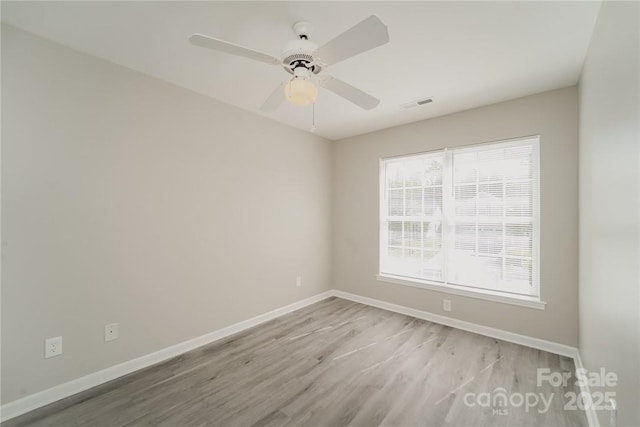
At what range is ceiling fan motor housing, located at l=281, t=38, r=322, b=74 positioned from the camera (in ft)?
4.90

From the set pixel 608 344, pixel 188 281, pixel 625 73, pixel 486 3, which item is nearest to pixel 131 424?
pixel 188 281

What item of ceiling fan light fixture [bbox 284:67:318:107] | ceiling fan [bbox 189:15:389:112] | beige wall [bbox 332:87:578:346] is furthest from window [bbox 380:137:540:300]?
ceiling fan light fixture [bbox 284:67:318:107]

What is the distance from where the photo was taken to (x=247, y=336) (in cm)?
294

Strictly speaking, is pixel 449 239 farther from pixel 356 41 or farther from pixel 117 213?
pixel 117 213

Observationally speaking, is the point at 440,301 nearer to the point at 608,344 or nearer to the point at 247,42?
the point at 608,344

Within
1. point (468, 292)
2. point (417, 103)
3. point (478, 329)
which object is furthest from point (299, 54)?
point (478, 329)

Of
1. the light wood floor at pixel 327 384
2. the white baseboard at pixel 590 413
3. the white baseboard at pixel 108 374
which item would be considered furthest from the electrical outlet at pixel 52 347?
the white baseboard at pixel 590 413

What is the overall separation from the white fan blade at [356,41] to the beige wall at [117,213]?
179 centimetres

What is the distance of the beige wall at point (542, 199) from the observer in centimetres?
253

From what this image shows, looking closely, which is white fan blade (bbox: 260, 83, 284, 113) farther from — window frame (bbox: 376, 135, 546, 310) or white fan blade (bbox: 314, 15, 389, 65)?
window frame (bbox: 376, 135, 546, 310)

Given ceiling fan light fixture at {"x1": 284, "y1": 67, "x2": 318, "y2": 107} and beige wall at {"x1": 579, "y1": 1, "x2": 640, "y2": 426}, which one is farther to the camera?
ceiling fan light fixture at {"x1": 284, "y1": 67, "x2": 318, "y2": 107}

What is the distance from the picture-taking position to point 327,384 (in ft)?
6.94

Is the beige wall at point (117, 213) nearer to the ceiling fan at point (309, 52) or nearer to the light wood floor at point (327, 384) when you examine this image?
the light wood floor at point (327, 384)

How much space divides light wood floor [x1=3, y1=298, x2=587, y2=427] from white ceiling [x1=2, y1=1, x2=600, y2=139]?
2.61 meters
